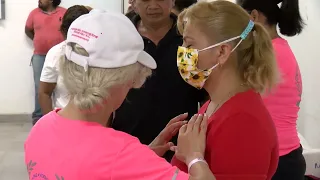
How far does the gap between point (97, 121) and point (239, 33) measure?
52 cm

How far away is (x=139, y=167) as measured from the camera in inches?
40.4

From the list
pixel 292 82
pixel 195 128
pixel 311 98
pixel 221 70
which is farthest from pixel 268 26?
pixel 311 98

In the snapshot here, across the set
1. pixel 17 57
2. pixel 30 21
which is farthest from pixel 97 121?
pixel 17 57

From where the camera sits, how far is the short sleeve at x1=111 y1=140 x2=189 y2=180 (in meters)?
1.02

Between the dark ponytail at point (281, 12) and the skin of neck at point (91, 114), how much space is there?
1.31 meters

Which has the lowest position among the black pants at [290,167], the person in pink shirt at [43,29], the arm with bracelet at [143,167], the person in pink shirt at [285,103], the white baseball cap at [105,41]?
the person in pink shirt at [43,29]

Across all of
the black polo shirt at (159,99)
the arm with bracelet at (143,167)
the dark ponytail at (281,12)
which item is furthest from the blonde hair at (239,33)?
the dark ponytail at (281,12)

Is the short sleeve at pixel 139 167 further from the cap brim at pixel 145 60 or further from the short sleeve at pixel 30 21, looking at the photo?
the short sleeve at pixel 30 21

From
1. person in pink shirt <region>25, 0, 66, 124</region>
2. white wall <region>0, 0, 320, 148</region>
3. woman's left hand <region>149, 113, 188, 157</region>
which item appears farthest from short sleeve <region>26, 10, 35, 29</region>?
woman's left hand <region>149, 113, 188, 157</region>

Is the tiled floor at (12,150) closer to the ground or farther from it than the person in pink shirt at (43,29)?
closer to the ground

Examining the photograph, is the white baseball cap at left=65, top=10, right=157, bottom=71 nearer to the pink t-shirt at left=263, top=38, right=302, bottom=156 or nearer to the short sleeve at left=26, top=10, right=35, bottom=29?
the pink t-shirt at left=263, top=38, right=302, bottom=156

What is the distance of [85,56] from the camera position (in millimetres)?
1097

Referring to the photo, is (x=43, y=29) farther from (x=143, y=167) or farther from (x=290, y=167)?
(x=143, y=167)

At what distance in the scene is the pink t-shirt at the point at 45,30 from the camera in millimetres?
5227
